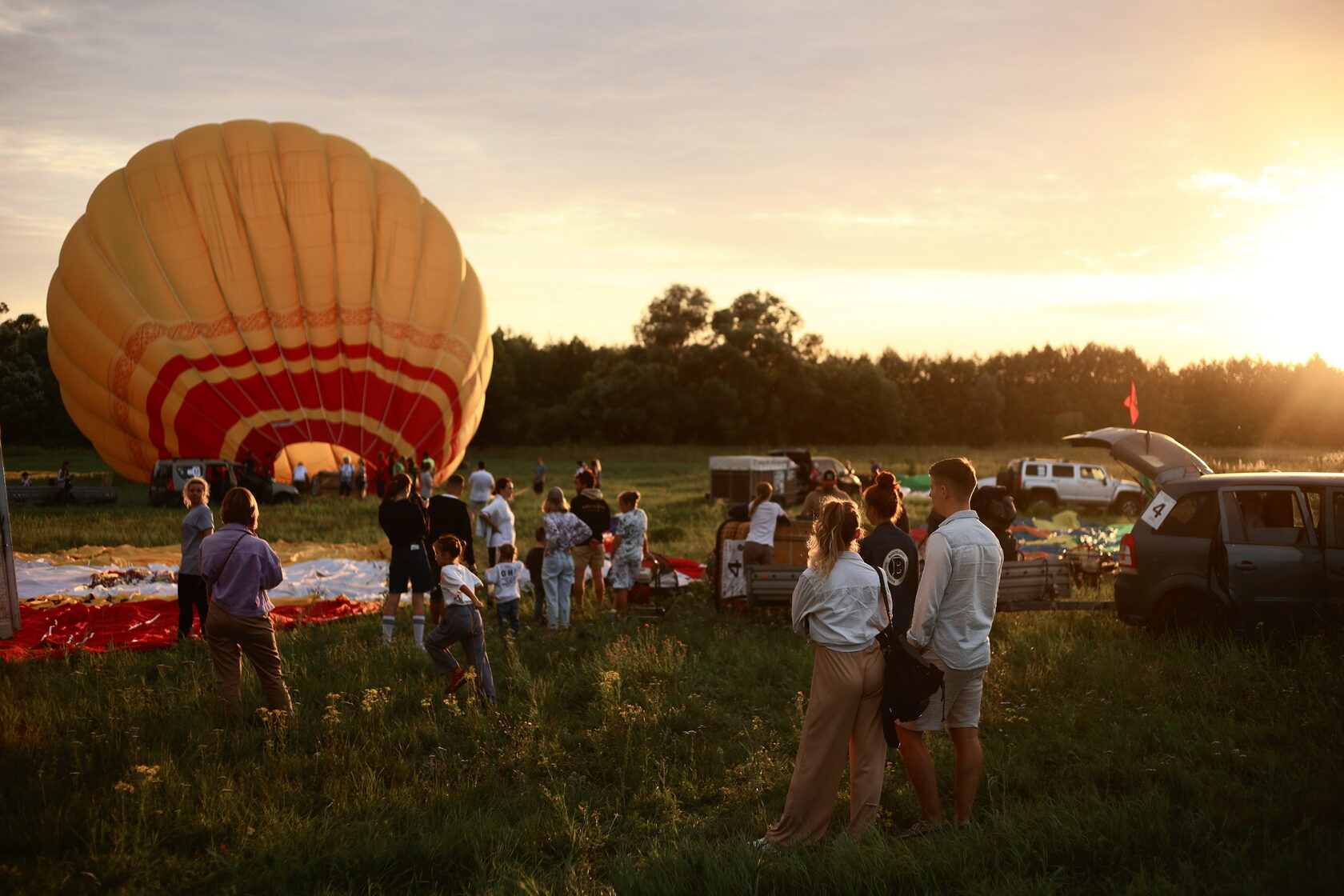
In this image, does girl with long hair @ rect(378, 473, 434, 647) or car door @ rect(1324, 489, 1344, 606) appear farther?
girl with long hair @ rect(378, 473, 434, 647)

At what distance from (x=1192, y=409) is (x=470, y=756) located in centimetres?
6064

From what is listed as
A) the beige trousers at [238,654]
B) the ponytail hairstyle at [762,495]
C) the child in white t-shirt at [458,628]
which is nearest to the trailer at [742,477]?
the ponytail hairstyle at [762,495]

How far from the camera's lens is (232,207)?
1894 cm

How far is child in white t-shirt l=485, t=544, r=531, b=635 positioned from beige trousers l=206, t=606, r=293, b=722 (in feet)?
9.12

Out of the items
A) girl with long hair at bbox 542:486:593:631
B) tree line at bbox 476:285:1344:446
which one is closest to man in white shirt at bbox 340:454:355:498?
girl with long hair at bbox 542:486:593:631

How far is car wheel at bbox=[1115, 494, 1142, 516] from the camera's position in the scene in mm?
25094

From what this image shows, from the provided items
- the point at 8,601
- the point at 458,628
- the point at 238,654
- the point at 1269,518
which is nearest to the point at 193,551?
the point at 8,601

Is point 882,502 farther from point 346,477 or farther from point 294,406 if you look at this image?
point 346,477

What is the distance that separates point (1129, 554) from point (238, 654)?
6.87 m

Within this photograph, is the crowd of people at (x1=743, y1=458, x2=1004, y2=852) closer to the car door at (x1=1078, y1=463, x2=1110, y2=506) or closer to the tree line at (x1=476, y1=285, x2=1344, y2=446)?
the car door at (x1=1078, y1=463, x2=1110, y2=506)

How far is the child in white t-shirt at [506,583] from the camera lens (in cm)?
909

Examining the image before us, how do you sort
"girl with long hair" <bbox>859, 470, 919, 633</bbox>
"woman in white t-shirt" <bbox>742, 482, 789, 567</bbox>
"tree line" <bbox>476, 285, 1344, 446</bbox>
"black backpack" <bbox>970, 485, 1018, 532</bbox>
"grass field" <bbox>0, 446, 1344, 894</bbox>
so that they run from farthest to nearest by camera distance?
"tree line" <bbox>476, 285, 1344, 446</bbox>, "woman in white t-shirt" <bbox>742, 482, 789, 567</bbox>, "black backpack" <bbox>970, 485, 1018, 532</bbox>, "girl with long hair" <bbox>859, 470, 919, 633</bbox>, "grass field" <bbox>0, 446, 1344, 894</bbox>


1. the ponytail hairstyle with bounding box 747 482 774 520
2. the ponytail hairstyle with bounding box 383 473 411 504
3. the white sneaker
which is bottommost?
the white sneaker

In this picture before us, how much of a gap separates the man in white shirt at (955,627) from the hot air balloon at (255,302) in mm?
17170
